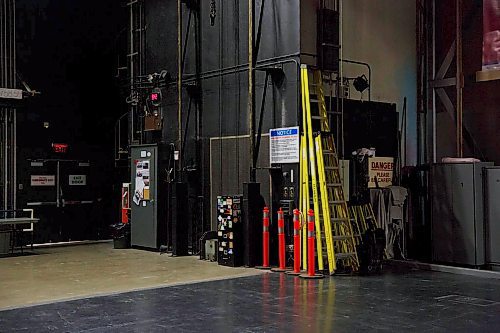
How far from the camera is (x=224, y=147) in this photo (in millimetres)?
11555

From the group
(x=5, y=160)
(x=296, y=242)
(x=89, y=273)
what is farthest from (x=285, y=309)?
(x=5, y=160)

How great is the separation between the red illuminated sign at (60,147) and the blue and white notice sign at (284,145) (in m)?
5.65

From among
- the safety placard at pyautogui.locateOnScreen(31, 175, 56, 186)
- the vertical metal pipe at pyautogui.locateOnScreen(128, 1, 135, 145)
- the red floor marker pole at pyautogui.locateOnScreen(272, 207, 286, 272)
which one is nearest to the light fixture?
the red floor marker pole at pyautogui.locateOnScreen(272, 207, 286, 272)

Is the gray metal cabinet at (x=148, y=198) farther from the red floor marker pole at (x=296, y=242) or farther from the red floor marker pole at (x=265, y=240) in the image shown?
the red floor marker pole at (x=296, y=242)

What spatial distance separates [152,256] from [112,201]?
3487mm

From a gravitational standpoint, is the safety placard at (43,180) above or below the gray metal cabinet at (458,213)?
above

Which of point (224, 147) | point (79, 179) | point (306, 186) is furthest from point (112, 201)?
point (306, 186)

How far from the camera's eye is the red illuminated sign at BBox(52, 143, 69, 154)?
13883mm

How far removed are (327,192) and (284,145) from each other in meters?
1.07

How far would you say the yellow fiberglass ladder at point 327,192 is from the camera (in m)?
9.42

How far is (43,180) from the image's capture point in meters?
13.7

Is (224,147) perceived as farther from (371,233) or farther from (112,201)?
(112,201)

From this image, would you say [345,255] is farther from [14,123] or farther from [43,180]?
[14,123]

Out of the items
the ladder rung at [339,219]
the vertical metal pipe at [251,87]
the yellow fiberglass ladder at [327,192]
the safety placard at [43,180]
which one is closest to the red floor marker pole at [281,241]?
the yellow fiberglass ladder at [327,192]
